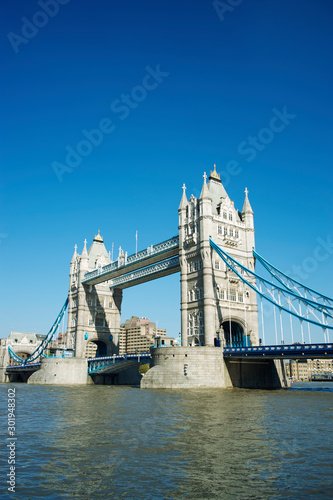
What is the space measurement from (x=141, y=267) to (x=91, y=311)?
17344 millimetres

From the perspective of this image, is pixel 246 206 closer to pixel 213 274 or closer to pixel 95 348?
pixel 213 274

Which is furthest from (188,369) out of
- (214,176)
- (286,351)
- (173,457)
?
(173,457)

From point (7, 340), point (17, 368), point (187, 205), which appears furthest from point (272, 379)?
point (7, 340)

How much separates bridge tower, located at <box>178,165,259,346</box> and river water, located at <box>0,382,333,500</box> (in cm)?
3067

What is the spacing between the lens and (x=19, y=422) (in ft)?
69.0

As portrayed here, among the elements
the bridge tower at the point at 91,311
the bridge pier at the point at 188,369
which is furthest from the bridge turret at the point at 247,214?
the bridge tower at the point at 91,311

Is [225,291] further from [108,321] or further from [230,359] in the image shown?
[108,321]

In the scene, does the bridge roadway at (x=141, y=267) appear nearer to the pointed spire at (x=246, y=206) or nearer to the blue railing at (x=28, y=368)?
the pointed spire at (x=246, y=206)

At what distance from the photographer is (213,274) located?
5444cm

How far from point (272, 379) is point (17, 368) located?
5951 cm

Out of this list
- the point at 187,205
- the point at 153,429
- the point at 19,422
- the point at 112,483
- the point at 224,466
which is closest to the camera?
the point at 112,483

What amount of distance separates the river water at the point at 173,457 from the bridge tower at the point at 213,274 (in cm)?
3067

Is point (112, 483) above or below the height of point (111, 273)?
below

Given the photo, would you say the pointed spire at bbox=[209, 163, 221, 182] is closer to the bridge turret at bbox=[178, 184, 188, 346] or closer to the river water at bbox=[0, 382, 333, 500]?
the bridge turret at bbox=[178, 184, 188, 346]
